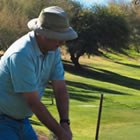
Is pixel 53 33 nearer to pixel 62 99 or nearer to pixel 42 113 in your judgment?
pixel 42 113

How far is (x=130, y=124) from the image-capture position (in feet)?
31.9

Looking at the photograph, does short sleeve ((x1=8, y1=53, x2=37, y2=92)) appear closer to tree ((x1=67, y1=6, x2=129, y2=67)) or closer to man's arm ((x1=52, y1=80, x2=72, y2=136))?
man's arm ((x1=52, y1=80, x2=72, y2=136))

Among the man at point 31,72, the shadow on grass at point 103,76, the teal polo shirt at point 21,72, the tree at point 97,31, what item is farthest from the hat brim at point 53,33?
the tree at point 97,31

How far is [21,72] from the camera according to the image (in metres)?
2.71

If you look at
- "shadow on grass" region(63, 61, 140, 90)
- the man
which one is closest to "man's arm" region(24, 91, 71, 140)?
the man

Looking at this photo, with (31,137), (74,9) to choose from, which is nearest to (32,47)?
(31,137)

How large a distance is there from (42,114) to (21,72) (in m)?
0.33

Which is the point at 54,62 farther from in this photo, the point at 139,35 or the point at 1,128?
the point at 139,35

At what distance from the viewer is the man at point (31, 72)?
108 inches

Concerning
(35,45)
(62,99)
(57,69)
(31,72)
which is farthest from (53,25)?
(62,99)

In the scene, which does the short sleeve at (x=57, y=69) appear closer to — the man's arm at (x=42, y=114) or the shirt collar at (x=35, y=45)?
the shirt collar at (x=35, y=45)

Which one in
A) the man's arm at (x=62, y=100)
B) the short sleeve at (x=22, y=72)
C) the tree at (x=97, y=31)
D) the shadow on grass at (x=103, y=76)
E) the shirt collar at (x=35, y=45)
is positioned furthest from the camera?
the tree at (x=97, y=31)

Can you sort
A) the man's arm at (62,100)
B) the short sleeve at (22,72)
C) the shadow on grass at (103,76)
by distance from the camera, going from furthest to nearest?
1. the shadow on grass at (103,76)
2. the man's arm at (62,100)
3. the short sleeve at (22,72)

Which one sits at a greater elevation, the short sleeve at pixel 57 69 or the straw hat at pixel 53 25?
the straw hat at pixel 53 25
